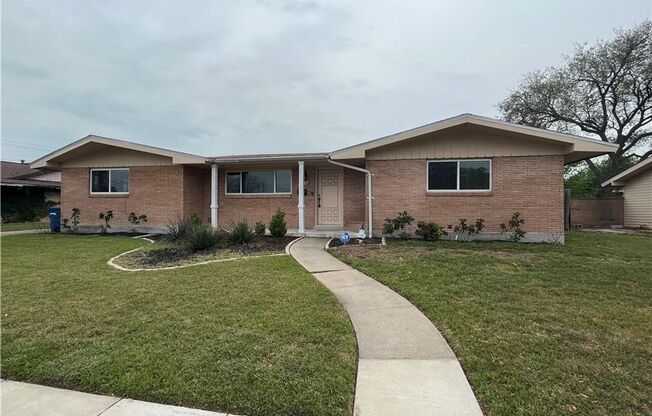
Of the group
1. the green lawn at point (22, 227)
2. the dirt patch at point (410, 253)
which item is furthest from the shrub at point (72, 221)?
the dirt patch at point (410, 253)

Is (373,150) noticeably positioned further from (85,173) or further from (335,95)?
(85,173)

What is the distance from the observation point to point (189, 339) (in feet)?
11.9

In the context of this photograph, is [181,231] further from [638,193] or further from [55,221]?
[638,193]

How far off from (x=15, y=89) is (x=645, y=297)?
20.2m

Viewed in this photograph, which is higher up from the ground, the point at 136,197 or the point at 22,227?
the point at 136,197

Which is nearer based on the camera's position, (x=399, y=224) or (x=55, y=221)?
(x=399, y=224)

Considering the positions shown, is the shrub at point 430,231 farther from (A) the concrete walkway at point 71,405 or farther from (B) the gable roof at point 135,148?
(A) the concrete walkway at point 71,405

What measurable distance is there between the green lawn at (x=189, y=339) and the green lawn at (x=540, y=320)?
122cm

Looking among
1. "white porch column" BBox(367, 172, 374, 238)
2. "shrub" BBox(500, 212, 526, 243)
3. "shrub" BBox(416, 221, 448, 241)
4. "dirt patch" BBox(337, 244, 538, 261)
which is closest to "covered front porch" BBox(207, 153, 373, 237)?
"white porch column" BBox(367, 172, 374, 238)

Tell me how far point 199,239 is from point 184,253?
502 millimetres

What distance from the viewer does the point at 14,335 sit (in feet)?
12.5

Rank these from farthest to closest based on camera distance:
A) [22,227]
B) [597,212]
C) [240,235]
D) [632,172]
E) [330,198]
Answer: [597,212] → [22,227] → [632,172] → [330,198] → [240,235]

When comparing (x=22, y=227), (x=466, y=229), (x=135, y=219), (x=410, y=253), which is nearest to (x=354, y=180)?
(x=466, y=229)

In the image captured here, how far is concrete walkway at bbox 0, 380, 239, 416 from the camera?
2.48 m
